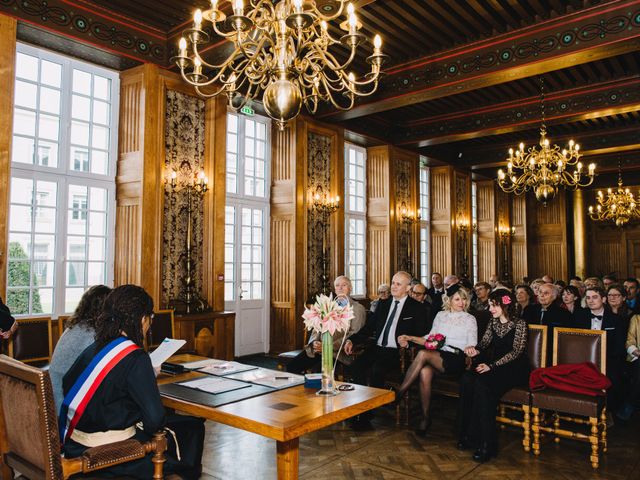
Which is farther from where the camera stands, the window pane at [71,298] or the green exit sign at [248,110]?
the green exit sign at [248,110]

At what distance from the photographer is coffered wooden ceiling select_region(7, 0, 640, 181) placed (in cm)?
546

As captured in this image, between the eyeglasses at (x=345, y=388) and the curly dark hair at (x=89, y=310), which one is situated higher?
the curly dark hair at (x=89, y=310)

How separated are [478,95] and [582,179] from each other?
6.68 metres

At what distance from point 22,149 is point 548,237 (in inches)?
549

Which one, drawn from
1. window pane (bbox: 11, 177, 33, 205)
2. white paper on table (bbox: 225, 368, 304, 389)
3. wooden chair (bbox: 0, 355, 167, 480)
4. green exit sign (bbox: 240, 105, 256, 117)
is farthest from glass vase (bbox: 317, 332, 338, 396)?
green exit sign (bbox: 240, 105, 256, 117)

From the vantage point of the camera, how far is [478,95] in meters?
8.46

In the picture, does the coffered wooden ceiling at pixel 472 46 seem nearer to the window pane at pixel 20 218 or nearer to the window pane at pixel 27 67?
the window pane at pixel 27 67

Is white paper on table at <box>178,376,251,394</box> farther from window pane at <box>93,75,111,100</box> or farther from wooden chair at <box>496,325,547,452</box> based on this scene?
window pane at <box>93,75,111,100</box>

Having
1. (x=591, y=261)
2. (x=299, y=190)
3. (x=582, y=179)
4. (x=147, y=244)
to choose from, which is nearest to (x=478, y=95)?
(x=299, y=190)

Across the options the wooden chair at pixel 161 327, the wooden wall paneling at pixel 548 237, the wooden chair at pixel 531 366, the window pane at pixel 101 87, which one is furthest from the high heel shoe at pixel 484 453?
the wooden wall paneling at pixel 548 237

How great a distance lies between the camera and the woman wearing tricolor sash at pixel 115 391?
2.14m

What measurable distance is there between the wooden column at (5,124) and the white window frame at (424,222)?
8590 mm

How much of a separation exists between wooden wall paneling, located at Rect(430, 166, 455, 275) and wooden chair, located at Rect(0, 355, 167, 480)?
33.8 ft

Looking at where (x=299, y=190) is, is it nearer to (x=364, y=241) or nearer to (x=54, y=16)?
(x=364, y=241)
